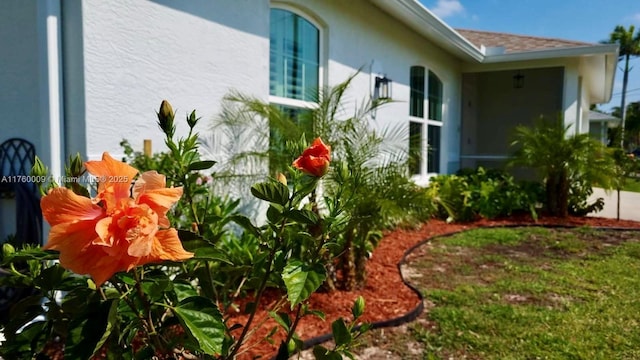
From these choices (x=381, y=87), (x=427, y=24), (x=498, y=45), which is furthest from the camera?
(x=498, y=45)

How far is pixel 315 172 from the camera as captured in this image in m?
1.13

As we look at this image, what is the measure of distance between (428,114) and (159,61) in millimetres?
6787

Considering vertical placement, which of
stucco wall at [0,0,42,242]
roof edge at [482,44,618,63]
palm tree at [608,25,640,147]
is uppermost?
palm tree at [608,25,640,147]

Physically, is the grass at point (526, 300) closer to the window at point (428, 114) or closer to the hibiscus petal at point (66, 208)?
the hibiscus petal at point (66, 208)

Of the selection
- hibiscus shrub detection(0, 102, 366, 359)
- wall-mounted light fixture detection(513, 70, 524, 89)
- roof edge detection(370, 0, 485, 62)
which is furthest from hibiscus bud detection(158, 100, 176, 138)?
wall-mounted light fixture detection(513, 70, 524, 89)

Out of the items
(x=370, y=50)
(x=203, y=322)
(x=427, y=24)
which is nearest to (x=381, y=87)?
(x=370, y=50)

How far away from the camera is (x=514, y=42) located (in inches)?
429

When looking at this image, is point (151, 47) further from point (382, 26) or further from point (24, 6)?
point (382, 26)

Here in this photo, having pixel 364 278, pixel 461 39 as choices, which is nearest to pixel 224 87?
pixel 364 278

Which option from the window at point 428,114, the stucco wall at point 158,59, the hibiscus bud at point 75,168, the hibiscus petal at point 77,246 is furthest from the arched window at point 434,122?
the hibiscus petal at point 77,246

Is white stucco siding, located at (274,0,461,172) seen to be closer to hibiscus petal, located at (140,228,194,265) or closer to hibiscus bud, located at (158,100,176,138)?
hibiscus bud, located at (158,100,176,138)

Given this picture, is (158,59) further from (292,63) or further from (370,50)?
(370,50)

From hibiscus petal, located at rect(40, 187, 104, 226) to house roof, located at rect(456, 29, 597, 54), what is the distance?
34.1ft

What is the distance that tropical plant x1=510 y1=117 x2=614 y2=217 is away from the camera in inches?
289
